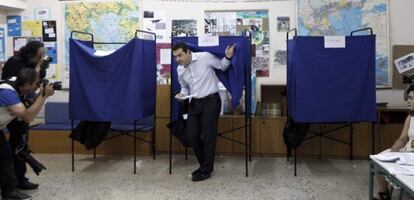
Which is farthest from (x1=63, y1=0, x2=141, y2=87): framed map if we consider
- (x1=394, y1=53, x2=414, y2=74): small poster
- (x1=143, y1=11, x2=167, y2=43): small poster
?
(x1=394, y1=53, x2=414, y2=74): small poster

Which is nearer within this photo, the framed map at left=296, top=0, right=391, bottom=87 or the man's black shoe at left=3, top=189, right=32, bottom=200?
the man's black shoe at left=3, top=189, right=32, bottom=200

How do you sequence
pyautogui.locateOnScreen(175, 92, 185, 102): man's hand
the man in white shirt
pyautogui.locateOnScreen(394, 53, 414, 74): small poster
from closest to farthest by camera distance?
1. the man in white shirt
2. pyautogui.locateOnScreen(175, 92, 185, 102): man's hand
3. pyautogui.locateOnScreen(394, 53, 414, 74): small poster

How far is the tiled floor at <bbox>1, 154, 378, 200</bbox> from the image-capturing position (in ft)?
11.8

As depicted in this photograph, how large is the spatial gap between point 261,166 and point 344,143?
1086 mm

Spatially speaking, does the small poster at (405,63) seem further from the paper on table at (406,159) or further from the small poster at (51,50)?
the small poster at (51,50)

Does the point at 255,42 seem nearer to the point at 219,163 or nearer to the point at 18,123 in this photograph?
the point at 219,163

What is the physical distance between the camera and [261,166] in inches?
180

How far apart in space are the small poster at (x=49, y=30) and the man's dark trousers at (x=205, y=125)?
260 cm

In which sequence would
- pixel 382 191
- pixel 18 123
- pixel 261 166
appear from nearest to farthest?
1. pixel 382 191
2. pixel 18 123
3. pixel 261 166

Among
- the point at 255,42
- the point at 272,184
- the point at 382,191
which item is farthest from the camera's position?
the point at 255,42

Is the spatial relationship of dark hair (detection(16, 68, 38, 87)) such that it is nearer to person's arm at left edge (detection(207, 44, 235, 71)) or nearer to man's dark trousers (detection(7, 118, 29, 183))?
man's dark trousers (detection(7, 118, 29, 183))

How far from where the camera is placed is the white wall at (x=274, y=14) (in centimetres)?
504

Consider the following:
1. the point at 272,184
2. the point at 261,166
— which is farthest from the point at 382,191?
the point at 261,166

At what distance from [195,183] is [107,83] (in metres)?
1.35
